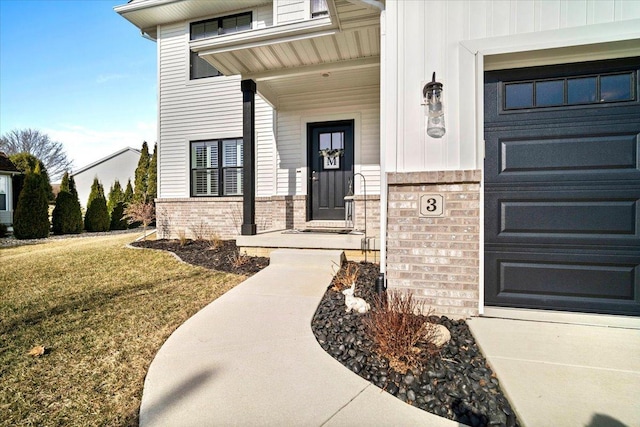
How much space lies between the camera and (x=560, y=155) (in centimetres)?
273

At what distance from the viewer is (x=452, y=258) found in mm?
2762

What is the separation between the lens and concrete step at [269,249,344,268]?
4452 mm

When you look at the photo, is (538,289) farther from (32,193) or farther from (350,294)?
(32,193)

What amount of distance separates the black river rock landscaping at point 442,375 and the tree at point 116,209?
46.5 ft

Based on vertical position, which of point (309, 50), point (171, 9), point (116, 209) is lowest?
point (116, 209)

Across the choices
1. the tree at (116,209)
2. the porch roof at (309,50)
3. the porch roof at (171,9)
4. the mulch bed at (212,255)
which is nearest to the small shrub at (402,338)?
the mulch bed at (212,255)

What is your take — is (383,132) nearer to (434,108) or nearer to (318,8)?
(434,108)

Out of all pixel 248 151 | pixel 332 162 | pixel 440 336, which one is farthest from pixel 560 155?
pixel 248 151

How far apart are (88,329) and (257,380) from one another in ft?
6.49

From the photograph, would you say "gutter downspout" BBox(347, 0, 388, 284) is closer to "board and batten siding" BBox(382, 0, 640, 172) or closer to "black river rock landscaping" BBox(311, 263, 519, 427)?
"board and batten siding" BBox(382, 0, 640, 172)

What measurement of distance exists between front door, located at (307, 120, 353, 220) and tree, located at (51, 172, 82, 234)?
10530mm

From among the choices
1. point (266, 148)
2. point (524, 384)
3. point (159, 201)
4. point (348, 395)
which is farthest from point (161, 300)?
point (159, 201)

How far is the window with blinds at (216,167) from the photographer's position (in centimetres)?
784

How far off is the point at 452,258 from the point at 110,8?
10300 mm
